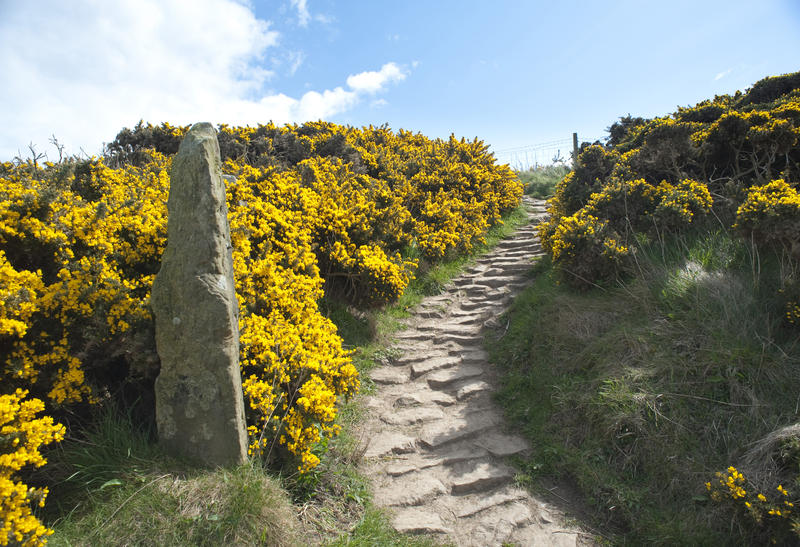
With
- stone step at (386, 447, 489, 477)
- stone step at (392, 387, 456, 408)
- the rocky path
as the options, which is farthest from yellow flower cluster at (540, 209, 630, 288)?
stone step at (386, 447, 489, 477)

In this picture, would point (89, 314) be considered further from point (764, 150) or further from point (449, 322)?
point (764, 150)

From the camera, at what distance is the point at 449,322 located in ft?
22.1

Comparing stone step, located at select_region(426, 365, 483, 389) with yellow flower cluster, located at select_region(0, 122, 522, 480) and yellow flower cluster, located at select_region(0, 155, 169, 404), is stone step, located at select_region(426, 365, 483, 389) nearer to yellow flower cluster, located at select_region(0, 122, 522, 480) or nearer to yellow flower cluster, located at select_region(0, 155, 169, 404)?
yellow flower cluster, located at select_region(0, 122, 522, 480)

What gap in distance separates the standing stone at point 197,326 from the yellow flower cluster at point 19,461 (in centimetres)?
66

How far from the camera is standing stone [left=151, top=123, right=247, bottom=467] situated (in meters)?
2.88

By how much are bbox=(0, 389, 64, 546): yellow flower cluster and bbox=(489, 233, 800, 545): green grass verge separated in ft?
11.8

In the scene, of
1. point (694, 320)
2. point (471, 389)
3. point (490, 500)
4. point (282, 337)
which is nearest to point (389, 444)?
point (490, 500)

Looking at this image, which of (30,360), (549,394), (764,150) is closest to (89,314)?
(30,360)

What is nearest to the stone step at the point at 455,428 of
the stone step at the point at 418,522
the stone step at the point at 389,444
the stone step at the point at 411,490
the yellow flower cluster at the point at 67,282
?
the stone step at the point at 389,444

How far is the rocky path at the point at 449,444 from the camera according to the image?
11.4 ft

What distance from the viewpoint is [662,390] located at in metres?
3.92

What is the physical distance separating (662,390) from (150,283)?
4.60 metres

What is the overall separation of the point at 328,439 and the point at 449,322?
3400 mm

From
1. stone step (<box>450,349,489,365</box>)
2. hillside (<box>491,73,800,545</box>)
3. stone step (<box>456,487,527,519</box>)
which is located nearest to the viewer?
hillside (<box>491,73,800,545</box>)
